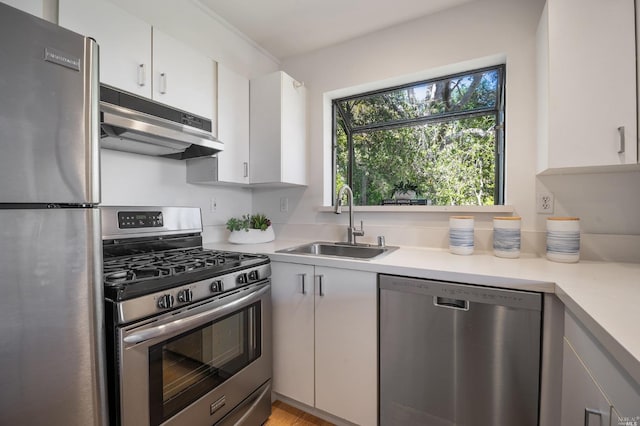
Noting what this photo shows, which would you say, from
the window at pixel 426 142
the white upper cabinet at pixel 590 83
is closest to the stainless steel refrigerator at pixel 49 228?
the window at pixel 426 142

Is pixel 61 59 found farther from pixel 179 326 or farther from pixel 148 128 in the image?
pixel 179 326

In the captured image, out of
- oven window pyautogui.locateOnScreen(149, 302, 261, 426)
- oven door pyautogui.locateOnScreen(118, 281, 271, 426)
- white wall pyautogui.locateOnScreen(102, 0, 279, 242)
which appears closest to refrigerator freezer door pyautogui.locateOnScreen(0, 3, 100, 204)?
oven door pyautogui.locateOnScreen(118, 281, 271, 426)

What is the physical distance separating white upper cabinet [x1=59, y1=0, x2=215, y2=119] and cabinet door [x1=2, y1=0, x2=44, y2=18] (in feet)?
0.21

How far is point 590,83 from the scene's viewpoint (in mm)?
1215

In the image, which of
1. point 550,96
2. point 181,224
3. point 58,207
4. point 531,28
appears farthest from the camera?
point 181,224

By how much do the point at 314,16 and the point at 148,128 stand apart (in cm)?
137

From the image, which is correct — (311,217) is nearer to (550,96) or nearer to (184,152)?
(184,152)

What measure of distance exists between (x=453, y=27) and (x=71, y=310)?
7.90 ft

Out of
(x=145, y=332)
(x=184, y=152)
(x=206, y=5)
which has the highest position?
(x=206, y=5)

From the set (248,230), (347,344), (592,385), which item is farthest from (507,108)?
(248,230)

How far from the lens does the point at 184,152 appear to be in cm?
181

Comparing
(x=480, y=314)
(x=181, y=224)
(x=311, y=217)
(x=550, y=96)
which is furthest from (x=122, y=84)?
(x=550, y=96)

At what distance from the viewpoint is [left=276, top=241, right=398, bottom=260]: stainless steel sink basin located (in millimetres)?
1837

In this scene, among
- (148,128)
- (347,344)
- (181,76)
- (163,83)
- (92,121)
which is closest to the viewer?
(92,121)
